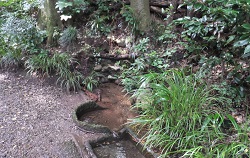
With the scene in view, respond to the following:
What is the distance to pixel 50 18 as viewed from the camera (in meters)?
4.98

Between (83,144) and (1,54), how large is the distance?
3.04 metres

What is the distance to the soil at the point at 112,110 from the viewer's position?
370 centimetres

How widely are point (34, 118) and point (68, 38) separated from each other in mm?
1978

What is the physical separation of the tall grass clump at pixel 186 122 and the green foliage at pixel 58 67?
1.51 meters

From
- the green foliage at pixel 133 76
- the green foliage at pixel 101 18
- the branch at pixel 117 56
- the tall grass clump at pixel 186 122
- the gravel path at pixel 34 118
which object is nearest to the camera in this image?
the tall grass clump at pixel 186 122

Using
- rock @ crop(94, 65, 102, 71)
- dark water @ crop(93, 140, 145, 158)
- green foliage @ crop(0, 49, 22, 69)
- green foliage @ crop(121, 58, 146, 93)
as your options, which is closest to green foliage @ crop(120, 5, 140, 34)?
green foliage @ crop(121, 58, 146, 93)

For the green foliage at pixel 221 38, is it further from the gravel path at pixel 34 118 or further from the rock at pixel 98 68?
the gravel path at pixel 34 118

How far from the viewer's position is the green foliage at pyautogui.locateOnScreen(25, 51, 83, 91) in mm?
4340

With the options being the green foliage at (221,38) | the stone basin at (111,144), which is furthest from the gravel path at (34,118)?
the green foliage at (221,38)

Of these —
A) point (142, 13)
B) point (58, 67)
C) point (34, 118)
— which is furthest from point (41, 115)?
point (142, 13)

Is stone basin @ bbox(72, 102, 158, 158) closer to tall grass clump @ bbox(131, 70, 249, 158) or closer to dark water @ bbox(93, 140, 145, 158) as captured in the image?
dark water @ bbox(93, 140, 145, 158)

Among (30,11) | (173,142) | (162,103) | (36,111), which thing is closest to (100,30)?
(30,11)

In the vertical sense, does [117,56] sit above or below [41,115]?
above

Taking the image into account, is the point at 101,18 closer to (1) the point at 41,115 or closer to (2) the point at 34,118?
(1) the point at 41,115
